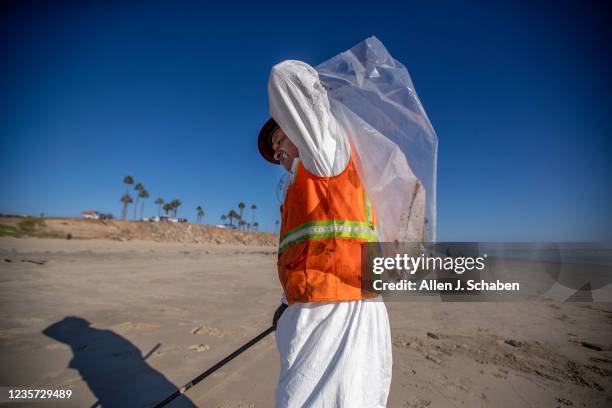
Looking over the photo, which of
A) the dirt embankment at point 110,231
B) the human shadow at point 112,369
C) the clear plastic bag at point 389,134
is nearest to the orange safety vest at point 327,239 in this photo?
the clear plastic bag at point 389,134

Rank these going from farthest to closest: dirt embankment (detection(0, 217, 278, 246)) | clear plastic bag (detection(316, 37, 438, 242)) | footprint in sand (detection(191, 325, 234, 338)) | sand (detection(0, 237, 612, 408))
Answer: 1. dirt embankment (detection(0, 217, 278, 246))
2. footprint in sand (detection(191, 325, 234, 338))
3. sand (detection(0, 237, 612, 408))
4. clear plastic bag (detection(316, 37, 438, 242))

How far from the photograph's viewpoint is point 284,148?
153cm

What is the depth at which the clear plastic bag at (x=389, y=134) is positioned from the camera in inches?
56.7

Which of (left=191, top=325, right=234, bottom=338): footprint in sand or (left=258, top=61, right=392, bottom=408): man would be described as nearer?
(left=258, top=61, right=392, bottom=408): man

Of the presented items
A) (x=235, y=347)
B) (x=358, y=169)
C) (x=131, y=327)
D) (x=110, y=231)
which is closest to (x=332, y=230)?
(x=358, y=169)

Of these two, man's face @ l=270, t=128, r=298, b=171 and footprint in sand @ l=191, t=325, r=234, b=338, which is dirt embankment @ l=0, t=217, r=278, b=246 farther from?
man's face @ l=270, t=128, r=298, b=171

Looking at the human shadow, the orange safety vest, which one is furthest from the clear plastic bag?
the human shadow

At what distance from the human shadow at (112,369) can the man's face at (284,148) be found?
8.08 feet

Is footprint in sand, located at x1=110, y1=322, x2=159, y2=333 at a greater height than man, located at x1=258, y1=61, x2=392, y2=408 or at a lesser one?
lesser

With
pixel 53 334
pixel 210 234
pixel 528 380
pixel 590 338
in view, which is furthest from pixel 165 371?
pixel 210 234

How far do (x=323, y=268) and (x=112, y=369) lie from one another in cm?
330

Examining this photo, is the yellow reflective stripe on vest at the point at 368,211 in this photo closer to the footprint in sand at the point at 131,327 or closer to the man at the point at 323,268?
the man at the point at 323,268

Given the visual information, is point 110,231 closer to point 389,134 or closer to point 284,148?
point 284,148

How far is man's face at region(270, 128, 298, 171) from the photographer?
149 centimetres
